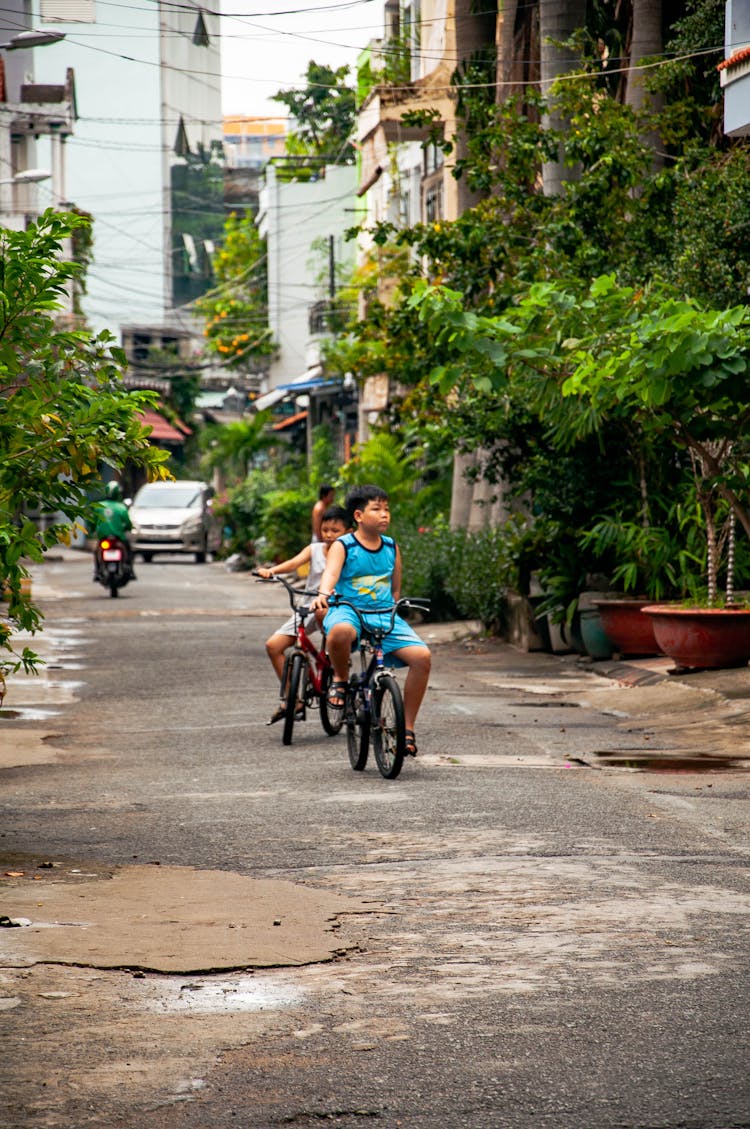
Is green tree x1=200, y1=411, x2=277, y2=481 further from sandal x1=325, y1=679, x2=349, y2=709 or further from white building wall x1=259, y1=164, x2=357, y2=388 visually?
sandal x1=325, y1=679, x2=349, y2=709

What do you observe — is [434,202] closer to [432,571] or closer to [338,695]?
[432,571]

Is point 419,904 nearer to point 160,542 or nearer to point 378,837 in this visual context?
point 378,837

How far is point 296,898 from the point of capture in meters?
7.05

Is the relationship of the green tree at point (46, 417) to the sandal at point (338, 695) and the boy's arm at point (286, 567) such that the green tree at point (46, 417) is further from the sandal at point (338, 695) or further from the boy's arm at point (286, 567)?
the boy's arm at point (286, 567)

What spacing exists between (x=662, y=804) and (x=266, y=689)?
7.66m

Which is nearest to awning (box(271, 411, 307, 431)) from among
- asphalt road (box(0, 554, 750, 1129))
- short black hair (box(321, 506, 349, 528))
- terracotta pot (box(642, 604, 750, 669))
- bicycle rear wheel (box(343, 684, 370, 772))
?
terracotta pot (box(642, 604, 750, 669))

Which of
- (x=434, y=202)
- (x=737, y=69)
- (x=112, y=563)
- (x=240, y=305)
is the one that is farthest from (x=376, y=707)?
(x=240, y=305)

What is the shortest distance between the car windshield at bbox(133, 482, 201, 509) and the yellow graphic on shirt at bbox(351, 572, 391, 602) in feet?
119

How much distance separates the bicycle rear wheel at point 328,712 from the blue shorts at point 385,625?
1.02m

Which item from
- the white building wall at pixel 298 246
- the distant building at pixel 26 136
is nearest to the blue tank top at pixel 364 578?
the distant building at pixel 26 136

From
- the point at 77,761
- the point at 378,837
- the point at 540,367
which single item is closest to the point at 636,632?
the point at 540,367

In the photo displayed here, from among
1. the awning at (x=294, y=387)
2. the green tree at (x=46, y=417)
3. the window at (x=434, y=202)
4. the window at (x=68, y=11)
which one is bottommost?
the green tree at (x=46, y=417)

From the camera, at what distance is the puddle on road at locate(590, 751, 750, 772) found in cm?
1087

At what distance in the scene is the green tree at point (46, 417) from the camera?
854 centimetres
